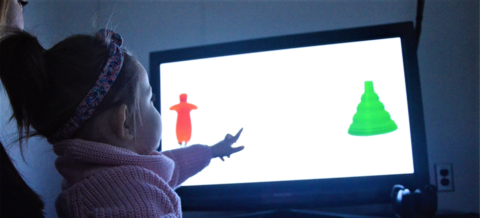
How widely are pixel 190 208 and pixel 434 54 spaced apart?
3.02ft

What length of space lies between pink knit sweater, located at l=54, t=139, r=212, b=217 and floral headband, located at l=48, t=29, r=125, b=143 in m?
0.02

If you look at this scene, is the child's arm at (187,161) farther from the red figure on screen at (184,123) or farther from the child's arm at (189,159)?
the red figure on screen at (184,123)

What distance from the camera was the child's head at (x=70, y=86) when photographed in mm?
586

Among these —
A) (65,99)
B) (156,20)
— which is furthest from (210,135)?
(156,20)

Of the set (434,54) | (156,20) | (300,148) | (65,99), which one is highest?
(156,20)

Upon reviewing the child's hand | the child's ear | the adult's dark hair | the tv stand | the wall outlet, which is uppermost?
the child's ear

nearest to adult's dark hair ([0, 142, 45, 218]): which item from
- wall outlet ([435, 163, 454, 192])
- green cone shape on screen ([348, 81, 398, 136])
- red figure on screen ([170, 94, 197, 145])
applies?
red figure on screen ([170, 94, 197, 145])

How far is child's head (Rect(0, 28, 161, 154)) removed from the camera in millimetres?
586

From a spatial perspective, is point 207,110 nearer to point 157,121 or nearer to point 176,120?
point 176,120

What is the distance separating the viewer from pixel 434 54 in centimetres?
123

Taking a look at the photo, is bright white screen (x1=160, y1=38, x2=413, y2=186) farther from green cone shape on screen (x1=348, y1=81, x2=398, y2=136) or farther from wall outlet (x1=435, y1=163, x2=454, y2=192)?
wall outlet (x1=435, y1=163, x2=454, y2=192)

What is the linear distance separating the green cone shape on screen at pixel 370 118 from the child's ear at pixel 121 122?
588 millimetres

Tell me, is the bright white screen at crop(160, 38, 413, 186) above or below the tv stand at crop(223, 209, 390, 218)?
above

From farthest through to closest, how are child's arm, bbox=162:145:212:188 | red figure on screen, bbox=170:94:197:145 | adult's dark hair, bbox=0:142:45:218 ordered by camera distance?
red figure on screen, bbox=170:94:197:145 < child's arm, bbox=162:145:212:188 < adult's dark hair, bbox=0:142:45:218
